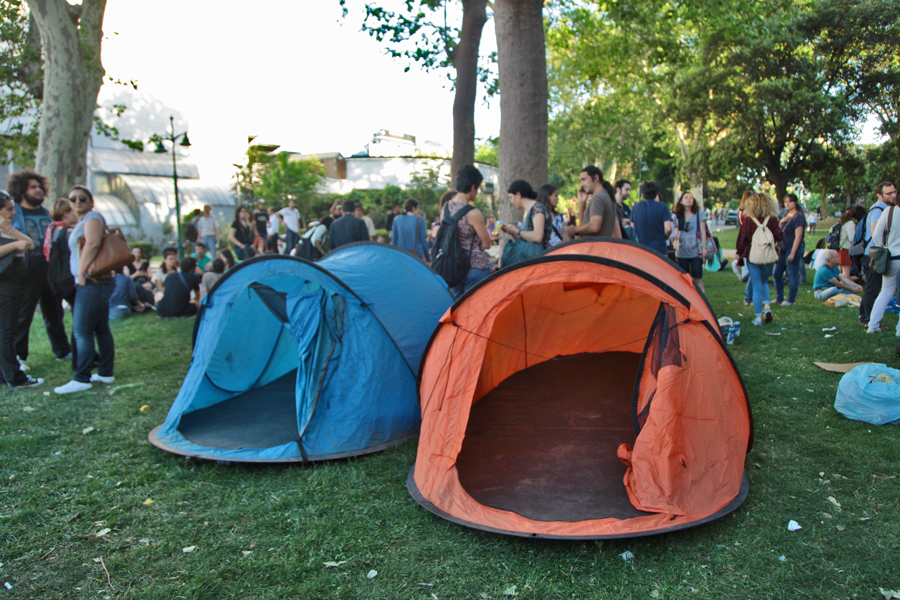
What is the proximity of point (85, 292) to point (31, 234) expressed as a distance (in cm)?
133

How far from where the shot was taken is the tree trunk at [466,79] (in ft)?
37.6

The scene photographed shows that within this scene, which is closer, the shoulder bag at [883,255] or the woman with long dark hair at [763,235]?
the shoulder bag at [883,255]

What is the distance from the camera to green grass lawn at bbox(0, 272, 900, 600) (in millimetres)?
2807

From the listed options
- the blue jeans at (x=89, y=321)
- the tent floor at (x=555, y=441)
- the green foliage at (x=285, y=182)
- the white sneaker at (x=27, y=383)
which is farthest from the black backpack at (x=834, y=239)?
the green foliage at (x=285, y=182)

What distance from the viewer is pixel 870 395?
4.46 m

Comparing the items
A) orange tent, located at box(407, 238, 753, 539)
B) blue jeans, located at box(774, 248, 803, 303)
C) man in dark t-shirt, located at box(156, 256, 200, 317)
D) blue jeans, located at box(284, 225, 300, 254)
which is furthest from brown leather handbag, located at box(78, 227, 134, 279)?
blue jeans, located at box(774, 248, 803, 303)

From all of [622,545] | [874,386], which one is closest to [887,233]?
[874,386]

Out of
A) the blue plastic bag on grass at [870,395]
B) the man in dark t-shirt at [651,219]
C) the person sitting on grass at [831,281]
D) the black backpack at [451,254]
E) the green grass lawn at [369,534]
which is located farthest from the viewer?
the person sitting on grass at [831,281]

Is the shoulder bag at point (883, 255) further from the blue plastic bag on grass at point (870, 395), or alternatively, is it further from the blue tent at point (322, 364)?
the blue tent at point (322, 364)

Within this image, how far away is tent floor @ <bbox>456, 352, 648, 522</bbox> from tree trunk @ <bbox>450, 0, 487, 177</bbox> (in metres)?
6.17

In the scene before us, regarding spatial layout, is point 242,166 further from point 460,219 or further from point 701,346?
point 701,346

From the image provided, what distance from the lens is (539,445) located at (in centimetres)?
440

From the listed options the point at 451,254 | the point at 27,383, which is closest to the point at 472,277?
the point at 451,254

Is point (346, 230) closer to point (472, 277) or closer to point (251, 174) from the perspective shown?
point (472, 277)
